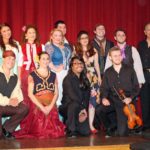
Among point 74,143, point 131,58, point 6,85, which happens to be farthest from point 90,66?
point 74,143

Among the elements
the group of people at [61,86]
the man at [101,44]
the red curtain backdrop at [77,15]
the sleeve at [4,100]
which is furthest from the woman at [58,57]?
the red curtain backdrop at [77,15]

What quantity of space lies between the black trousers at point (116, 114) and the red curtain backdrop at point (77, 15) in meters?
1.86

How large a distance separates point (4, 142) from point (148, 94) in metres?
2.26

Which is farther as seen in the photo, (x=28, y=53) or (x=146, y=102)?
(x=146, y=102)

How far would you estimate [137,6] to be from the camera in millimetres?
6836

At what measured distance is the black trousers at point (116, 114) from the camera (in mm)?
4883

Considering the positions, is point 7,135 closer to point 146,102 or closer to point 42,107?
point 42,107

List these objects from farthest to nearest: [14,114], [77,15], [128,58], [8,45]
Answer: [77,15] < [128,58] < [8,45] < [14,114]

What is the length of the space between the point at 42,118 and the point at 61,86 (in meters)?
0.58

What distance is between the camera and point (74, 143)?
4.24 meters

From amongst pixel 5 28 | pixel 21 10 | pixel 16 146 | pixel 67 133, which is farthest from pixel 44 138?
pixel 21 10

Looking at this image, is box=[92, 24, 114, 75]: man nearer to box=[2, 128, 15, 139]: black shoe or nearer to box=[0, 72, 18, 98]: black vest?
box=[0, 72, 18, 98]: black vest

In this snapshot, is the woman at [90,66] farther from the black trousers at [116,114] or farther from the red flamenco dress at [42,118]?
the red flamenco dress at [42,118]

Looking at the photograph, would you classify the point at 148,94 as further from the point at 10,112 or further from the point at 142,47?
the point at 10,112
